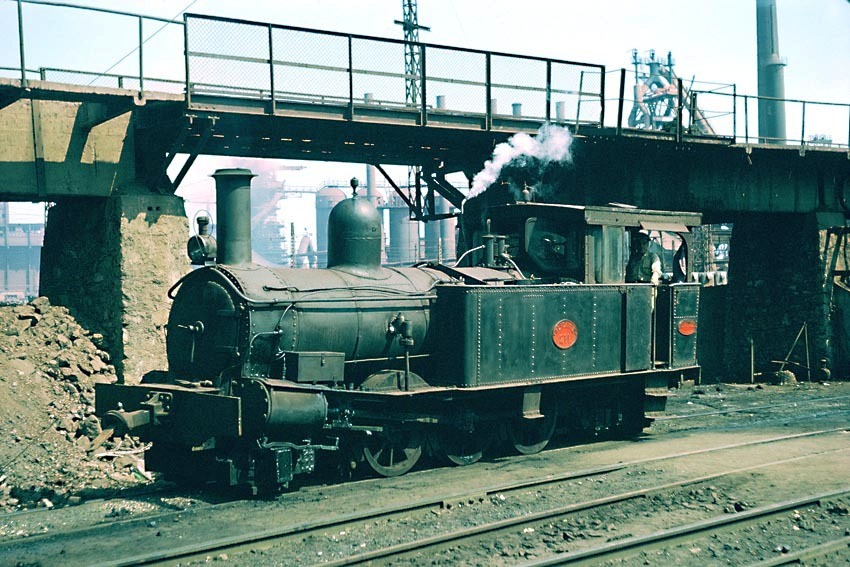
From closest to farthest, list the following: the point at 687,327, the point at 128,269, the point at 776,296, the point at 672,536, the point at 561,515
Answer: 1. the point at 672,536
2. the point at 561,515
3. the point at 687,327
4. the point at 128,269
5. the point at 776,296

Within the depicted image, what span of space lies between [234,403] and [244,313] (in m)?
1.03

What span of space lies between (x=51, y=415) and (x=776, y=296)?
55.2 ft

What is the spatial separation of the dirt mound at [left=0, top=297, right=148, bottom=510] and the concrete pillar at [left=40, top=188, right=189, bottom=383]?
1.26ft

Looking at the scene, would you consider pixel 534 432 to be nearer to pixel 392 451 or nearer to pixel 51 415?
pixel 392 451

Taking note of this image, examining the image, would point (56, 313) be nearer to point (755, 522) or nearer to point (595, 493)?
point (595, 493)

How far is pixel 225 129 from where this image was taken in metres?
13.8

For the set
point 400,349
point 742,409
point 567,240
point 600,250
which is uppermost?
point 567,240

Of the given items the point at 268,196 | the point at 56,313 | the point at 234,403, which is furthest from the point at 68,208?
the point at 268,196

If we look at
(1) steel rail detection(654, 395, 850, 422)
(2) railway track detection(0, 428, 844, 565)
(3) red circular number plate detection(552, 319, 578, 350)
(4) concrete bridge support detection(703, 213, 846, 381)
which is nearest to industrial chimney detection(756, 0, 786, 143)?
(4) concrete bridge support detection(703, 213, 846, 381)

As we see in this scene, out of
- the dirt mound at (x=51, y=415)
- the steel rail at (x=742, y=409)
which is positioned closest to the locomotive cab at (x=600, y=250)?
the steel rail at (x=742, y=409)

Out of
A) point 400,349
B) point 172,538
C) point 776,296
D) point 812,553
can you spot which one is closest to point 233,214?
point 400,349

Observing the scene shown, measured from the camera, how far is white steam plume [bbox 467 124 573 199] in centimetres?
1384

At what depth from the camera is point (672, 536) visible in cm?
746

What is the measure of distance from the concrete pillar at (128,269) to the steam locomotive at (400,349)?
303 centimetres
